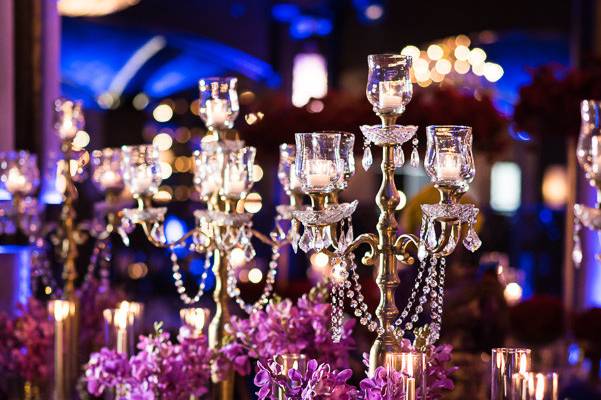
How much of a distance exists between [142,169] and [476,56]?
31.7 ft

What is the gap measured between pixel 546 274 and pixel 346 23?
3863 millimetres

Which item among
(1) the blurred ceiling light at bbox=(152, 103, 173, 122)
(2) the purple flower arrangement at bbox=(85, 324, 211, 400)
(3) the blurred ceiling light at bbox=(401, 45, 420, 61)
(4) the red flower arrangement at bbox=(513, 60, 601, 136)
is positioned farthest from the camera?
(1) the blurred ceiling light at bbox=(152, 103, 173, 122)

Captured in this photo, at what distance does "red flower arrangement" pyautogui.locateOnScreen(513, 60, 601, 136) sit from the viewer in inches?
194

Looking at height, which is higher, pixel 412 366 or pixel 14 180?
pixel 14 180

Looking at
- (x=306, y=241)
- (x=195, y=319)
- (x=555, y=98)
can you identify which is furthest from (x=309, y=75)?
(x=306, y=241)

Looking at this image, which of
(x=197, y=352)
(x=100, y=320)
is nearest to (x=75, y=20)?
(x=100, y=320)

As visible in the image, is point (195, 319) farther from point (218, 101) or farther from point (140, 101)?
point (140, 101)

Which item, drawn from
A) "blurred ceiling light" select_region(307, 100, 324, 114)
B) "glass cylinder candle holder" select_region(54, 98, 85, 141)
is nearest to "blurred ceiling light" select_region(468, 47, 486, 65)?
"blurred ceiling light" select_region(307, 100, 324, 114)

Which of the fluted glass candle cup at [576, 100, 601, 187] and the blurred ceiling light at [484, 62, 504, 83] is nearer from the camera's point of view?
the fluted glass candle cup at [576, 100, 601, 187]

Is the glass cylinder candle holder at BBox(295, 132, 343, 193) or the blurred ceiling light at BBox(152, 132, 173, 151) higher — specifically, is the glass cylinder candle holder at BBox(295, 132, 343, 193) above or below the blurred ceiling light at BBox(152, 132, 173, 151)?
below

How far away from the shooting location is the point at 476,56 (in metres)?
12.5

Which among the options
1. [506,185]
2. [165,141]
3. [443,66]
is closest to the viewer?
[443,66]

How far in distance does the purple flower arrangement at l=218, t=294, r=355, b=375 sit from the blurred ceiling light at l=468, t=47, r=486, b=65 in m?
9.49

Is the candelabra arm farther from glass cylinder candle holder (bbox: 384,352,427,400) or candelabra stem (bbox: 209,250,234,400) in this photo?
candelabra stem (bbox: 209,250,234,400)
